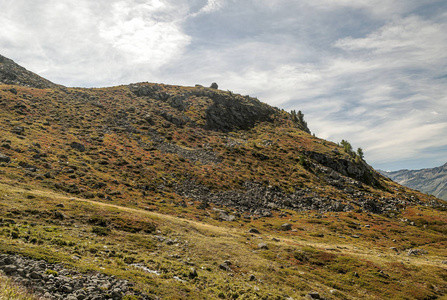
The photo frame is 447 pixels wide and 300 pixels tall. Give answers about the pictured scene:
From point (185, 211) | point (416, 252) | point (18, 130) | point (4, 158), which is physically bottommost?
point (185, 211)

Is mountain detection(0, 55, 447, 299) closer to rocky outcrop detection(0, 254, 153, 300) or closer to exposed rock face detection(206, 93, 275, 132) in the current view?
rocky outcrop detection(0, 254, 153, 300)

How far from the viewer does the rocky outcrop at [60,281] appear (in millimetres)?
12203

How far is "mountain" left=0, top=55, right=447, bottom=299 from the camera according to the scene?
19391mm

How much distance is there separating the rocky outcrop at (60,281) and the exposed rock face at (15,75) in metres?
146

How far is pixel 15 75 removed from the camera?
400 feet

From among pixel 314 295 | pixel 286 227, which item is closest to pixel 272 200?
pixel 286 227

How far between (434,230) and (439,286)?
2173 inches

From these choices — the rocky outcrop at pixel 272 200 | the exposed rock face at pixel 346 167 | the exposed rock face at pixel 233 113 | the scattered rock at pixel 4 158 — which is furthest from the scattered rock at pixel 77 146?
the exposed rock face at pixel 346 167

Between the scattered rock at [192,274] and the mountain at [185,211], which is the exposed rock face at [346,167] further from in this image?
the scattered rock at [192,274]

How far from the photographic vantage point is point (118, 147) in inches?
3324

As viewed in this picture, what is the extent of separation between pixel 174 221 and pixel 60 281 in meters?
28.4

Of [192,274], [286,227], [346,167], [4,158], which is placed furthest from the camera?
[346,167]

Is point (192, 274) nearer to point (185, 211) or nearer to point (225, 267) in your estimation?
point (225, 267)

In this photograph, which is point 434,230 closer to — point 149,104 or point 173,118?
point 173,118
